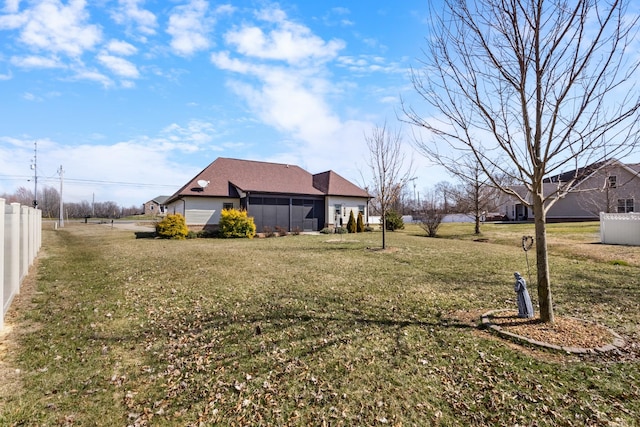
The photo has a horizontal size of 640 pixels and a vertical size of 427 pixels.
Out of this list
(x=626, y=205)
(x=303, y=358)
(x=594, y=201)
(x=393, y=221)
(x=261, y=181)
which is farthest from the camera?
(x=626, y=205)

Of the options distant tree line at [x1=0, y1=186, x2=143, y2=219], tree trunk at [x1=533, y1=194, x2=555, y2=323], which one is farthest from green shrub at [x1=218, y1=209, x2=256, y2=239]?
distant tree line at [x1=0, y1=186, x2=143, y2=219]

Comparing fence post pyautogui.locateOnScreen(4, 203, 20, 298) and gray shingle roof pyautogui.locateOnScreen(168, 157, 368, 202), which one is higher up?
gray shingle roof pyautogui.locateOnScreen(168, 157, 368, 202)

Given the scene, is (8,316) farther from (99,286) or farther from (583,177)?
(583,177)

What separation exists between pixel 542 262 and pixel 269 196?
21.8m

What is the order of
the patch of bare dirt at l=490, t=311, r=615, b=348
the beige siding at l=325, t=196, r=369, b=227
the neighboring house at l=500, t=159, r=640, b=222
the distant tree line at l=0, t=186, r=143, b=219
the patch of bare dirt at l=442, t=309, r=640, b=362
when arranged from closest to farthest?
the patch of bare dirt at l=442, t=309, r=640, b=362 → the patch of bare dirt at l=490, t=311, r=615, b=348 → the neighboring house at l=500, t=159, r=640, b=222 → the beige siding at l=325, t=196, r=369, b=227 → the distant tree line at l=0, t=186, r=143, b=219

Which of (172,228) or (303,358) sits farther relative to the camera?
(172,228)

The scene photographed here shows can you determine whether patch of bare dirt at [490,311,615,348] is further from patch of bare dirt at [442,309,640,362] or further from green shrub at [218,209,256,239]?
green shrub at [218,209,256,239]

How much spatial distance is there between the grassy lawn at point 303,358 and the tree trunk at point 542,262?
0.95 meters

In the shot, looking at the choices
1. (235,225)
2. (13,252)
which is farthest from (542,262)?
(235,225)

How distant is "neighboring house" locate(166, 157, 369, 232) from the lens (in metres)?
23.4

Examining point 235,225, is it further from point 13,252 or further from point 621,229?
point 621,229

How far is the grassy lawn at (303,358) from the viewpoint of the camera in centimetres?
290

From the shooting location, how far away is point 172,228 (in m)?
20.5

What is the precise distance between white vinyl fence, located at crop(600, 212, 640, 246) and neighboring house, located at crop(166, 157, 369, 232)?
17640 millimetres
